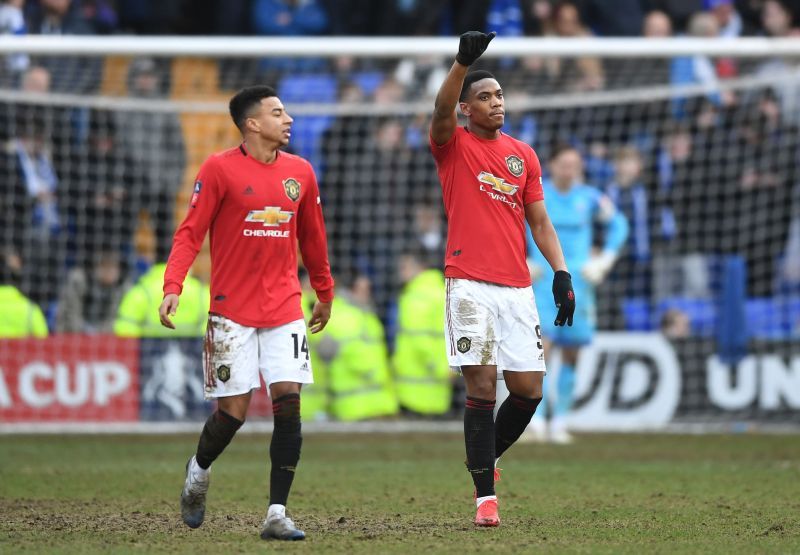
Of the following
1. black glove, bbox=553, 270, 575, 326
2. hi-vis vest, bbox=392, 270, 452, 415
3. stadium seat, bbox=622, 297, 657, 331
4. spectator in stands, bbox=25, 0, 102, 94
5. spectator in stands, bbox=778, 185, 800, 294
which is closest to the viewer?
black glove, bbox=553, 270, 575, 326

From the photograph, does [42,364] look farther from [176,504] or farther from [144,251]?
[176,504]

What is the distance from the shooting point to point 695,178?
53.2ft

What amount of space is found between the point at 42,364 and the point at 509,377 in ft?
25.5

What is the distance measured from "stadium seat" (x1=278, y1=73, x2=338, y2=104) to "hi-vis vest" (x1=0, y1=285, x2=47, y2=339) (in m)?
4.14

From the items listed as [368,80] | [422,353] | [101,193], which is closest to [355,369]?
[422,353]

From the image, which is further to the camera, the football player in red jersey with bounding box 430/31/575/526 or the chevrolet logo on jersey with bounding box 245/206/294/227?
the football player in red jersey with bounding box 430/31/575/526

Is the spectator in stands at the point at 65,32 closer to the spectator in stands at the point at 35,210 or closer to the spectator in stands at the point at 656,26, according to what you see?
the spectator in stands at the point at 35,210

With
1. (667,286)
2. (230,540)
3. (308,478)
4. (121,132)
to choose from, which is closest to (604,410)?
(667,286)

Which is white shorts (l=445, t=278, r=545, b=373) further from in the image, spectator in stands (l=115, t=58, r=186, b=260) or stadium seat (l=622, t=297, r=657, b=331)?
spectator in stands (l=115, t=58, r=186, b=260)

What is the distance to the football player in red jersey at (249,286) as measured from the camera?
6922 millimetres

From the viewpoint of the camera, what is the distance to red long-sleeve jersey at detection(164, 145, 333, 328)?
698cm

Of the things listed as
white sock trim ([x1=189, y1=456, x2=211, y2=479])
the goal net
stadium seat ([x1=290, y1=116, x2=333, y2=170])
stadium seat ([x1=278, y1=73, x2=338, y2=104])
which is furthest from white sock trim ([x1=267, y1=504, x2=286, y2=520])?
stadium seat ([x1=278, y1=73, x2=338, y2=104])

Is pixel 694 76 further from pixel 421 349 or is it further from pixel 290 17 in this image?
pixel 290 17

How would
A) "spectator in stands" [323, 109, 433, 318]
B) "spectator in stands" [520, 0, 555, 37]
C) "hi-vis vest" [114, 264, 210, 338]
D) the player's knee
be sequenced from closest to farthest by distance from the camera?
the player's knee < "hi-vis vest" [114, 264, 210, 338] < "spectator in stands" [323, 109, 433, 318] < "spectator in stands" [520, 0, 555, 37]
